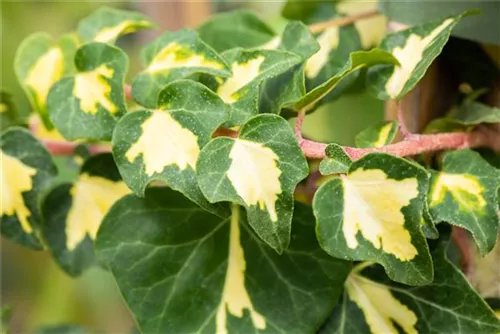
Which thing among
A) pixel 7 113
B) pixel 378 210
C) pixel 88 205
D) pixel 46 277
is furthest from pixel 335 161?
pixel 46 277

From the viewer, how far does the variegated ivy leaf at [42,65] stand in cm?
55

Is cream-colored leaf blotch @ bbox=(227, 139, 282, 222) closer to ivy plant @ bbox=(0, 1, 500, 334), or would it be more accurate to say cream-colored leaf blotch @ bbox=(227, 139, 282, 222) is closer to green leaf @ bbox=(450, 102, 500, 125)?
ivy plant @ bbox=(0, 1, 500, 334)

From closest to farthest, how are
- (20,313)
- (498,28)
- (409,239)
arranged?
(409,239)
(498,28)
(20,313)

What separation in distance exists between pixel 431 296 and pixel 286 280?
117mm

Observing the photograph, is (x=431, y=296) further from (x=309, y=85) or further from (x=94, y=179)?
(x=94, y=179)

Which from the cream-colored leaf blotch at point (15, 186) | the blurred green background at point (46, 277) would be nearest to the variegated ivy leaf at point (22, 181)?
the cream-colored leaf blotch at point (15, 186)

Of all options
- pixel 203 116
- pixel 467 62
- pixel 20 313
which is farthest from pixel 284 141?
pixel 20 313

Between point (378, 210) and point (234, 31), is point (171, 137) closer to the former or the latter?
point (378, 210)

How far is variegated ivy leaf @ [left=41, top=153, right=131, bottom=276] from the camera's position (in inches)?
21.8

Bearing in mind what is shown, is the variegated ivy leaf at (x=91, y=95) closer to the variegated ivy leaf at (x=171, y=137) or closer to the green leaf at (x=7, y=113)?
the variegated ivy leaf at (x=171, y=137)

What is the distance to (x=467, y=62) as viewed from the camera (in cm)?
59

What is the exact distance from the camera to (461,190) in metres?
0.41

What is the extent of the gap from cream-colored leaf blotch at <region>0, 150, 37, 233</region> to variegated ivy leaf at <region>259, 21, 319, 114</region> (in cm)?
23

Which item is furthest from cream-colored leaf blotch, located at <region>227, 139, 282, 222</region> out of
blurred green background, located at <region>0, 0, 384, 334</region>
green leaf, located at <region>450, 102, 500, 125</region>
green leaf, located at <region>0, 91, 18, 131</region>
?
blurred green background, located at <region>0, 0, 384, 334</region>
